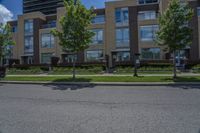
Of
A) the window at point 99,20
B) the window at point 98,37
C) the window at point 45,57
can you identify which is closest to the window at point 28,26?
the window at point 45,57

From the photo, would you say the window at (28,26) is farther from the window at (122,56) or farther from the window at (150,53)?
the window at (150,53)

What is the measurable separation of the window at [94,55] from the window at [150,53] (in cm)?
693

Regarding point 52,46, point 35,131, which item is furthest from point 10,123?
point 52,46

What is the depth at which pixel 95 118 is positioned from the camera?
6.53 metres

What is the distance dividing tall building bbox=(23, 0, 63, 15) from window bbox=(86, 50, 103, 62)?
214ft

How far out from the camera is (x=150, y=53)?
3500 cm

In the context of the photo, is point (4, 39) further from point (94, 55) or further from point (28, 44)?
point (28, 44)

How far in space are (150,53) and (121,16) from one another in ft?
25.8

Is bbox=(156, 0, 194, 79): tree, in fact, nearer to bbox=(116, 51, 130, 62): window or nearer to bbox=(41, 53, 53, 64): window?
bbox=(116, 51, 130, 62): window

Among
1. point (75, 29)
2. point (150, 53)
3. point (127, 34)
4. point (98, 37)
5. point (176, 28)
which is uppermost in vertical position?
point (127, 34)

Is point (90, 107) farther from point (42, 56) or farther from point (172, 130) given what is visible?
point (42, 56)

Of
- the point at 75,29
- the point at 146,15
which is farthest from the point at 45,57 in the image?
the point at 75,29

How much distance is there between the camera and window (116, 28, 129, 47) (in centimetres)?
3634

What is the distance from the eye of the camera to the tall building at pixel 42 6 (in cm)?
9831
